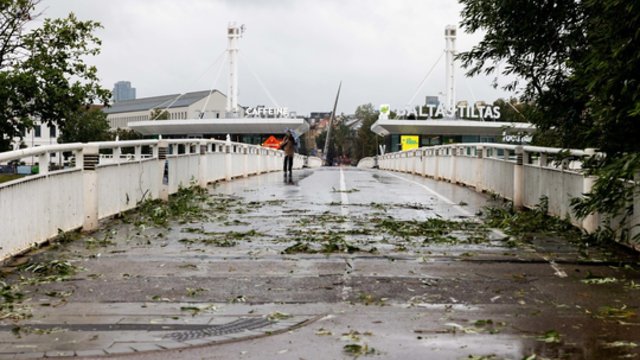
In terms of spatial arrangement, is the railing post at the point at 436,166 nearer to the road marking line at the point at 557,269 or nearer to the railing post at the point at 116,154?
the railing post at the point at 116,154

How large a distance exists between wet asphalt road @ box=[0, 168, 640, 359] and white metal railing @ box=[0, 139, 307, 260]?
337 millimetres

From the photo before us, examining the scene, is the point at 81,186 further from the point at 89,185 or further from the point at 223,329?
the point at 223,329

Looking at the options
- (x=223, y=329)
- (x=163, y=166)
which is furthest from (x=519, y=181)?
(x=223, y=329)

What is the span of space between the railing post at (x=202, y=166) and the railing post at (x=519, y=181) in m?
9.33

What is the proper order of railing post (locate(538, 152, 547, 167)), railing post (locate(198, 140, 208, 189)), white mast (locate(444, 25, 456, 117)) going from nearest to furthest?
railing post (locate(538, 152, 547, 167)), railing post (locate(198, 140, 208, 189)), white mast (locate(444, 25, 456, 117))

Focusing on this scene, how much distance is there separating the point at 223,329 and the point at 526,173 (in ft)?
36.6

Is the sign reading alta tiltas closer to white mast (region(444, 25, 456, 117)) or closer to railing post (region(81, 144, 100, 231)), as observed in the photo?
white mast (region(444, 25, 456, 117))

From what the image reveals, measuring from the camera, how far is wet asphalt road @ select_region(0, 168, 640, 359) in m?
5.74

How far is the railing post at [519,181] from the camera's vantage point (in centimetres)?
1644

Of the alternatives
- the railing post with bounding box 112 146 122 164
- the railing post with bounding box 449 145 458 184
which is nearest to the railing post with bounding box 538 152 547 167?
the railing post with bounding box 112 146 122 164

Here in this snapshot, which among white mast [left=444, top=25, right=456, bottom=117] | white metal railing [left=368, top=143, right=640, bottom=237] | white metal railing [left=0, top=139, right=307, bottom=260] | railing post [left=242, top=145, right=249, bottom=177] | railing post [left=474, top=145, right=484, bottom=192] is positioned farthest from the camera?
white mast [left=444, top=25, right=456, bottom=117]

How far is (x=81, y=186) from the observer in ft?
39.4

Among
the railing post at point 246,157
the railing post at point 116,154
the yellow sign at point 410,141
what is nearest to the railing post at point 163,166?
the railing post at point 116,154

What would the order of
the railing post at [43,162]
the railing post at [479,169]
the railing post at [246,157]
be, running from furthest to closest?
the railing post at [246,157] < the railing post at [479,169] < the railing post at [43,162]
